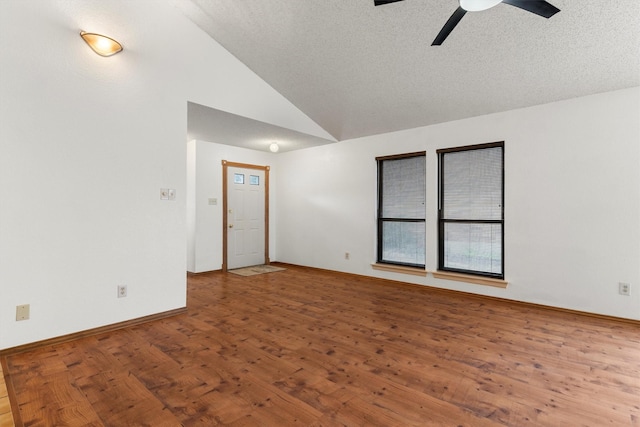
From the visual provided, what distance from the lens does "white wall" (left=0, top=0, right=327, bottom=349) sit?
8.48 feet

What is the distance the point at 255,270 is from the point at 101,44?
421 centimetres

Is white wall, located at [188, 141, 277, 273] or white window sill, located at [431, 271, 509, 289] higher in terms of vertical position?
white wall, located at [188, 141, 277, 273]

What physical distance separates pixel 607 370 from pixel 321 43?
3.77 m

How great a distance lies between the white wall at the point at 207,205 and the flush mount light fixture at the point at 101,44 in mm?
2654

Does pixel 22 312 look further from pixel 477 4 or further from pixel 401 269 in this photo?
pixel 401 269

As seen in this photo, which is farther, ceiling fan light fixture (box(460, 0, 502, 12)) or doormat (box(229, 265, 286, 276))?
doormat (box(229, 265, 286, 276))

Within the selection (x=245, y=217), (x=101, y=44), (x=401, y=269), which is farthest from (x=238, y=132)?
(x=401, y=269)

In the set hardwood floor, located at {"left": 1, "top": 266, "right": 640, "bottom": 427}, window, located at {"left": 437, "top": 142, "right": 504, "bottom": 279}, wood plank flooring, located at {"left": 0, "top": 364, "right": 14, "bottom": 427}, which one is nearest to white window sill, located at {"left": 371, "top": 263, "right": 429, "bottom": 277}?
window, located at {"left": 437, "top": 142, "right": 504, "bottom": 279}

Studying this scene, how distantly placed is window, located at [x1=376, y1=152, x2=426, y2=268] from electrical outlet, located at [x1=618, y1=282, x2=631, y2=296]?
217cm

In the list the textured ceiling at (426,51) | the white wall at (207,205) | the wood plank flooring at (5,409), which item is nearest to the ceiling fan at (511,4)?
the textured ceiling at (426,51)

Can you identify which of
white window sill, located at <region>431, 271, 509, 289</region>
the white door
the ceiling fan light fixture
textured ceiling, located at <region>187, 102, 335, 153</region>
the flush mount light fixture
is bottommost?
white window sill, located at <region>431, 271, 509, 289</region>

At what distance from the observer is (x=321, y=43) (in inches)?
135

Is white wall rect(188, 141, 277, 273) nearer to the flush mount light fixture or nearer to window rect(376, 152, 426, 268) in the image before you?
the flush mount light fixture

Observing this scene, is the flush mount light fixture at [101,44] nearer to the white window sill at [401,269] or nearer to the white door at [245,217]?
the white door at [245,217]
